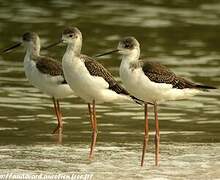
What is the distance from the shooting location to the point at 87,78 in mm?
11938

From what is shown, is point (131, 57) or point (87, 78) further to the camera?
point (87, 78)

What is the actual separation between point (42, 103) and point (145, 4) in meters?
11.0

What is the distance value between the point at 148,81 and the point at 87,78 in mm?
935

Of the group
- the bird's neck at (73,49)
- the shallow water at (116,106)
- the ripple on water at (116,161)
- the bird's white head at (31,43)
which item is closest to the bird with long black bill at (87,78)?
the bird's neck at (73,49)

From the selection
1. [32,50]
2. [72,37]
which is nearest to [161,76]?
[72,37]

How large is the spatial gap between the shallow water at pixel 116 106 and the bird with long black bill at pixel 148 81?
70cm

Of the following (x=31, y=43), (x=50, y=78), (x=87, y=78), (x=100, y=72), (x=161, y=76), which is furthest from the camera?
(x=31, y=43)

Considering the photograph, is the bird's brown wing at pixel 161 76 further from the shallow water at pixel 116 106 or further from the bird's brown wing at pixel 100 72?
the shallow water at pixel 116 106

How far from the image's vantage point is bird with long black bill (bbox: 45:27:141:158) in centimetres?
1195

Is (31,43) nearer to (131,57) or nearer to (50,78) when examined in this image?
(50,78)

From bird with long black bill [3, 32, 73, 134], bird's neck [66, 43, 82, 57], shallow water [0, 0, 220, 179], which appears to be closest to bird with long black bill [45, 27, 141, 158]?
bird's neck [66, 43, 82, 57]

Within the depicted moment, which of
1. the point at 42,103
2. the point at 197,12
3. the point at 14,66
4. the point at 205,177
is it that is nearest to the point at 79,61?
the point at 205,177

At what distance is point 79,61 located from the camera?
39.5 ft

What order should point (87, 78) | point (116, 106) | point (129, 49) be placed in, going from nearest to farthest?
1. point (129, 49)
2. point (87, 78)
3. point (116, 106)
